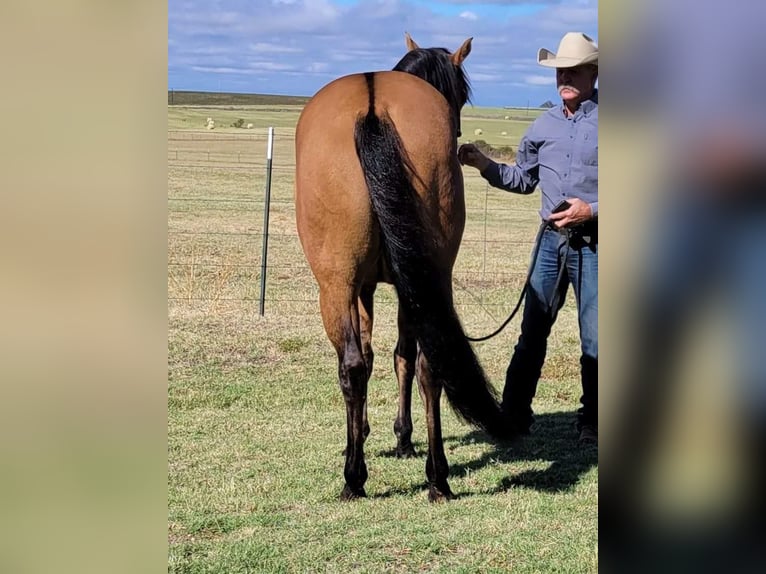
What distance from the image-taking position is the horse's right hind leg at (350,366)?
4105 mm

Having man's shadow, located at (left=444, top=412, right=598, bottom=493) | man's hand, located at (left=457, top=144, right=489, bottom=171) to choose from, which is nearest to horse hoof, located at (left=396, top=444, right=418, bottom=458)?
man's shadow, located at (left=444, top=412, right=598, bottom=493)

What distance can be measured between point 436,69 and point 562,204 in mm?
1152

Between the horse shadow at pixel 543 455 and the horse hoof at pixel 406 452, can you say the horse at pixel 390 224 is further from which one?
the horse hoof at pixel 406 452

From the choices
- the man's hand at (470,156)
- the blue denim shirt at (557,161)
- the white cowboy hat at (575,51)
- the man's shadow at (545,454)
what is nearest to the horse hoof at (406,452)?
the man's shadow at (545,454)

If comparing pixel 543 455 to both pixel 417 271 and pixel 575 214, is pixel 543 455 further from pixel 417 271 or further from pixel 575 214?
pixel 417 271

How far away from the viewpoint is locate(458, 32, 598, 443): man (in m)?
4.55

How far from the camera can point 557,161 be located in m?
4.91

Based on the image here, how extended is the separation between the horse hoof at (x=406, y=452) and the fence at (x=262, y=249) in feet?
12.3

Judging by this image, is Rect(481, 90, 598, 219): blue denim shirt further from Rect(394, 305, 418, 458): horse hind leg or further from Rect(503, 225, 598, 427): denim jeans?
Rect(394, 305, 418, 458): horse hind leg

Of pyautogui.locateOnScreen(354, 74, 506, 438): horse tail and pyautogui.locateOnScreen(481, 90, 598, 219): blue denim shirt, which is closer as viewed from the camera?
pyautogui.locateOnScreen(354, 74, 506, 438): horse tail

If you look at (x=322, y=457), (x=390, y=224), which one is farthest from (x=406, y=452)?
(x=390, y=224)

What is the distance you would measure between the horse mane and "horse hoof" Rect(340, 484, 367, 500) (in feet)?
7.19
